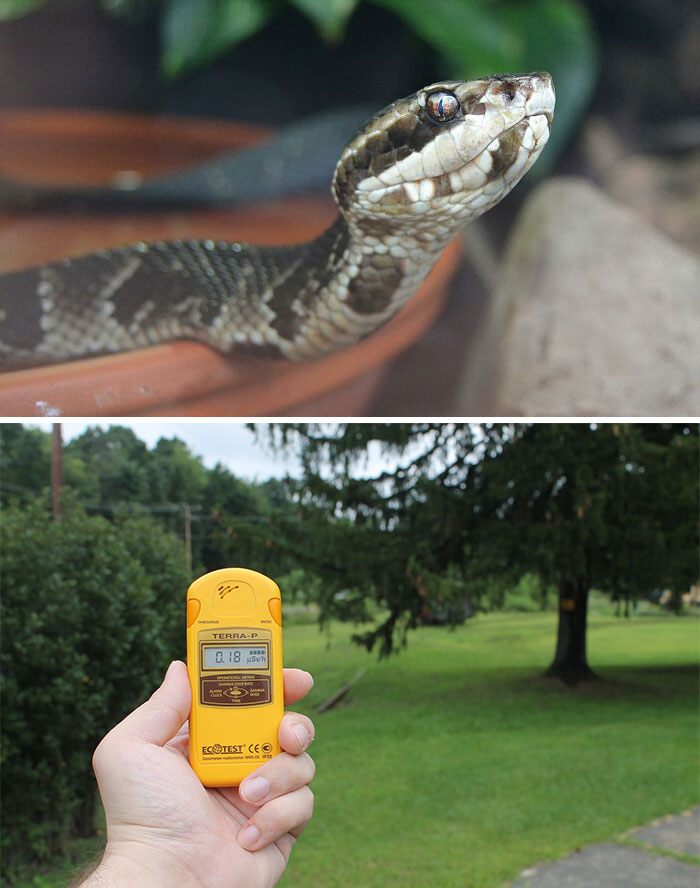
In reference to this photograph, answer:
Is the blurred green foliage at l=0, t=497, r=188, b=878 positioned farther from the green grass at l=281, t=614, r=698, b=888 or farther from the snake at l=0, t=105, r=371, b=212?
the snake at l=0, t=105, r=371, b=212

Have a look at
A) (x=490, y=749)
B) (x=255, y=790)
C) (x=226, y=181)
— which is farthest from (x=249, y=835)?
(x=490, y=749)

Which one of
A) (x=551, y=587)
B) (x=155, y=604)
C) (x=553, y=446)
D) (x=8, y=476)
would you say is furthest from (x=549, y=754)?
(x=8, y=476)

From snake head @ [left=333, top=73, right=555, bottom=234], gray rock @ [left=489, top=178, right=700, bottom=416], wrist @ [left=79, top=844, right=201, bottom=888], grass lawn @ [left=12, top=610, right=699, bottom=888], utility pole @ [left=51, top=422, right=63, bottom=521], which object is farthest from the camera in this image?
grass lawn @ [left=12, top=610, right=699, bottom=888]

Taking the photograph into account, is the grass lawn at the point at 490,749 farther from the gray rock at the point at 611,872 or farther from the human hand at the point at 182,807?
the human hand at the point at 182,807

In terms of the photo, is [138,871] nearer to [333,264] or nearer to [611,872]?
[333,264]

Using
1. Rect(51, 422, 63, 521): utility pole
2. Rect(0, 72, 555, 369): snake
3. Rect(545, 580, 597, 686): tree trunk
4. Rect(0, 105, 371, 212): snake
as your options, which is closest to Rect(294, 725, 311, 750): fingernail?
Rect(0, 72, 555, 369): snake
